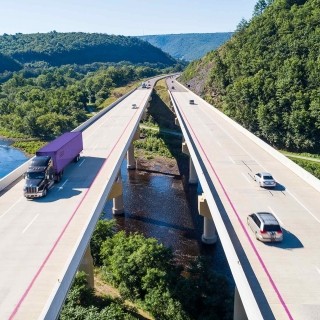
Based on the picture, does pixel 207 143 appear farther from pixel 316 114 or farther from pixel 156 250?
pixel 316 114

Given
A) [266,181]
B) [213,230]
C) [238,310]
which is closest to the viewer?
[238,310]

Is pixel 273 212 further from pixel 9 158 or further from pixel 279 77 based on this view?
pixel 9 158

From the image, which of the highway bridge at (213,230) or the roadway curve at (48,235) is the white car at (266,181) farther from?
the roadway curve at (48,235)

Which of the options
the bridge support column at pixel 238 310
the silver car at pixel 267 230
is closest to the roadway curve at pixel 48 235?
the bridge support column at pixel 238 310

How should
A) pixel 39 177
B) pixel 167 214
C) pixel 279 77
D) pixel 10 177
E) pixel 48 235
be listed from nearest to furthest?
pixel 48 235, pixel 39 177, pixel 10 177, pixel 167 214, pixel 279 77

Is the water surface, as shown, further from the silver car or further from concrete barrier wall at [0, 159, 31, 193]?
the silver car

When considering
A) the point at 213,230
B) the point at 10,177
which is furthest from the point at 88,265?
the point at 213,230
